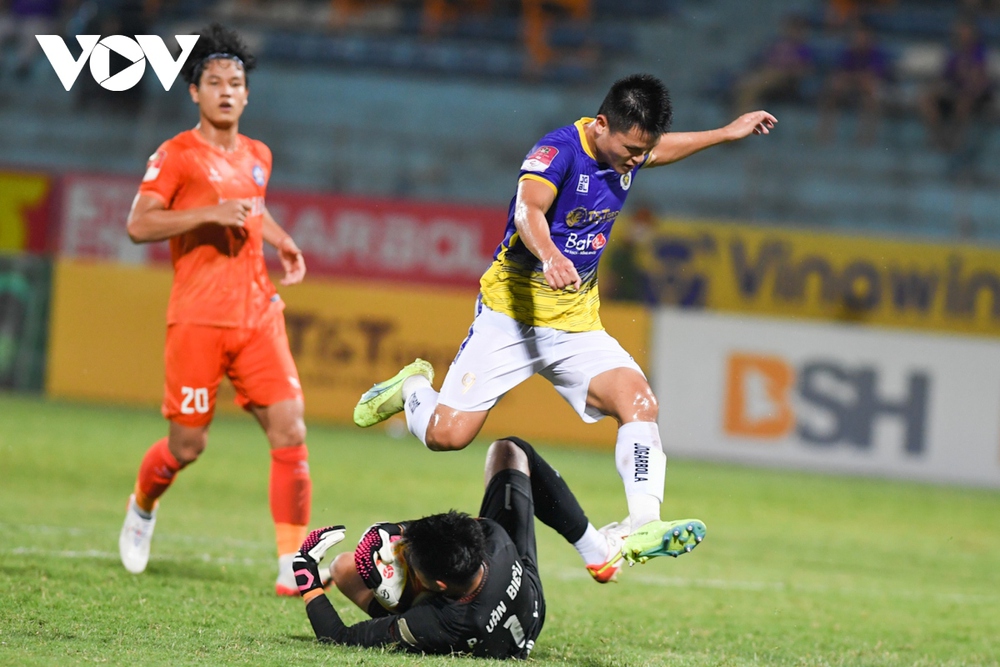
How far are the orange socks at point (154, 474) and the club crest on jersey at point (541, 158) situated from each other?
8.24 feet

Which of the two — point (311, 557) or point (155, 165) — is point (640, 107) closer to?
point (311, 557)

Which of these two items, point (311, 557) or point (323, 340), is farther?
point (323, 340)

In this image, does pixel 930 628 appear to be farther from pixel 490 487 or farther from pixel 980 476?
pixel 980 476

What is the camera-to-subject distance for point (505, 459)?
5.80 m

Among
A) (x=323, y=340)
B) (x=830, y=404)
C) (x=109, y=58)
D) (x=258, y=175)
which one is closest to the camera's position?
(x=258, y=175)

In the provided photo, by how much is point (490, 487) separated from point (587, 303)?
103cm

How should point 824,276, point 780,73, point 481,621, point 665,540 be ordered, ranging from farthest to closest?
point 780,73 < point 824,276 < point 665,540 < point 481,621

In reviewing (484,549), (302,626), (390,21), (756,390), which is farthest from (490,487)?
(390,21)

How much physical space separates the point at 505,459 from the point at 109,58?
49.3 ft

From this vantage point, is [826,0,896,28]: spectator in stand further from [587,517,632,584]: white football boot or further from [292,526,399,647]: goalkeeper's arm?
[292,526,399,647]: goalkeeper's arm

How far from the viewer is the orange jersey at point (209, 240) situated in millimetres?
6512

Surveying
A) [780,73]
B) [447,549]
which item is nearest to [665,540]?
[447,549]

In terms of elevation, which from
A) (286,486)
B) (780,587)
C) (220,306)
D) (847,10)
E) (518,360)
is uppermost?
(847,10)

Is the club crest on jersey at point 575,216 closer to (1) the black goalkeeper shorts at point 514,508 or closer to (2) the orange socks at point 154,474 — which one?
(1) the black goalkeeper shorts at point 514,508
